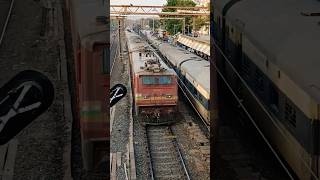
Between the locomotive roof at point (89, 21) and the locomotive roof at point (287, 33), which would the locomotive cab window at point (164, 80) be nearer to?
the locomotive roof at point (287, 33)

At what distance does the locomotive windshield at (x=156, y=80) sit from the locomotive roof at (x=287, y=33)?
236 inches

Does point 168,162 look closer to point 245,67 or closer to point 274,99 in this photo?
point 245,67

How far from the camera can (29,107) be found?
4.33 feet

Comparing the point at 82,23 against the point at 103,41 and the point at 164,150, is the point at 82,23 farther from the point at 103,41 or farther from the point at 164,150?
the point at 164,150

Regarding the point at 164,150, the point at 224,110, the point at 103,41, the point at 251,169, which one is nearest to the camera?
the point at 103,41

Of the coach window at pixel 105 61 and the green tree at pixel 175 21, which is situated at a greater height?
the green tree at pixel 175 21

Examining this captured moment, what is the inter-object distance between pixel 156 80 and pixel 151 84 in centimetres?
15

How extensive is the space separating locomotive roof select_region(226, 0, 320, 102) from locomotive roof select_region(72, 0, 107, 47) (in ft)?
2.03

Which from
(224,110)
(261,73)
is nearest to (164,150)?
(224,110)

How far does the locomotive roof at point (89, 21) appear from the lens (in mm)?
1335

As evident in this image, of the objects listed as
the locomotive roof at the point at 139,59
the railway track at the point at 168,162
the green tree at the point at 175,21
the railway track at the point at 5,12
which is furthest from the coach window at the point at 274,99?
the locomotive roof at the point at 139,59

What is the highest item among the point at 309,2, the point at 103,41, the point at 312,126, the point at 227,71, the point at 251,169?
the point at 309,2

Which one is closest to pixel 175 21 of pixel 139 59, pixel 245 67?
pixel 245 67

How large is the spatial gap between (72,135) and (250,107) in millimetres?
742
